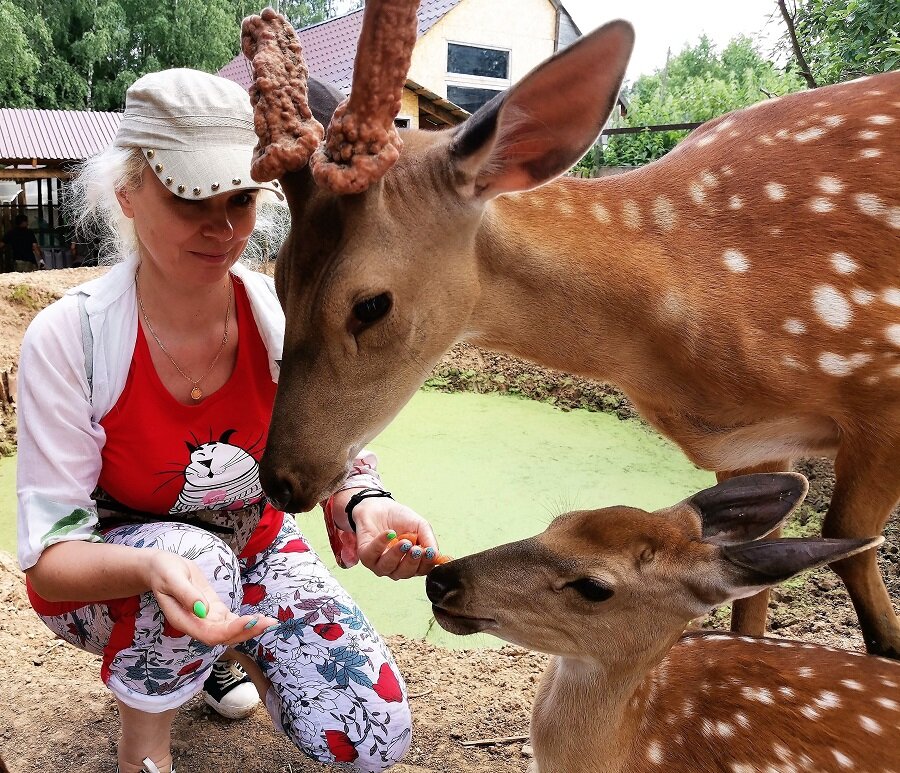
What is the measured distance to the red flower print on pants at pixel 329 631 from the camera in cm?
206

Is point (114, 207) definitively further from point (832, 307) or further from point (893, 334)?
point (893, 334)

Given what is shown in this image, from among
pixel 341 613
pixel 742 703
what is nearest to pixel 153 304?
pixel 341 613

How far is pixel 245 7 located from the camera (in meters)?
19.1

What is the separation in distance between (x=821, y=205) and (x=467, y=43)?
42.5 feet

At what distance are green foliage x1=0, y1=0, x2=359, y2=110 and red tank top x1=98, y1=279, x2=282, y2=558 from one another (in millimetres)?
17279

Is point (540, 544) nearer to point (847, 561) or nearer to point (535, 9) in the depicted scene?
point (847, 561)

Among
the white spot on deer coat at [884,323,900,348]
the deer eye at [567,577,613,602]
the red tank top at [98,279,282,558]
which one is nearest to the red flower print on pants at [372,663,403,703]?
the red tank top at [98,279,282,558]

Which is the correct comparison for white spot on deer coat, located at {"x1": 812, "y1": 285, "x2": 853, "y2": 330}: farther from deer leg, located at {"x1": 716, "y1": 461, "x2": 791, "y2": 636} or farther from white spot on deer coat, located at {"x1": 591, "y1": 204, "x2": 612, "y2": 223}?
deer leg, located at {"x1": 716, "y1": 461, "x2": 791, "y2": 636}

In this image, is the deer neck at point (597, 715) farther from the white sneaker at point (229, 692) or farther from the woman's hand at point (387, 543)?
the white sneaker at point (229, 692)

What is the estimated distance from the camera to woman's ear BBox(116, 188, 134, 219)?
70.5 inches

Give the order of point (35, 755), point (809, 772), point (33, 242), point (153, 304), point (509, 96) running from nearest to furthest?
point (509, 96), point (809, 772), point (153, 304), point (35, 755), point (33, 242)

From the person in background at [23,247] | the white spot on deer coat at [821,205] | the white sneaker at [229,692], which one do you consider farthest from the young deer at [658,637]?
the person in background at [23,247]

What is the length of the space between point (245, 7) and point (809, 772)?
66.4ft

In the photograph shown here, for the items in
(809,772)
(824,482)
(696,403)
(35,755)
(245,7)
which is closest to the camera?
(809,772)
